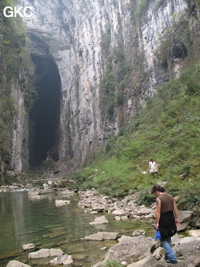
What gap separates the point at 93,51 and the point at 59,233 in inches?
1559

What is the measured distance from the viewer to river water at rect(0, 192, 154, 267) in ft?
14.4

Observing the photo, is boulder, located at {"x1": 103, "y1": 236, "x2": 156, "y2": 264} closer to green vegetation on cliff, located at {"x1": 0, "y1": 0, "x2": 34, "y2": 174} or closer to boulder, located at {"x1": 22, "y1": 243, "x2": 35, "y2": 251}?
boulder, located at {"x1": 22, "y1": 243, "x2": 35, "y2": 251}

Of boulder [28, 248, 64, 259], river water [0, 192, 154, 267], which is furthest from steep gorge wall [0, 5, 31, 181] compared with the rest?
boulder [28, 248, 64, 259]

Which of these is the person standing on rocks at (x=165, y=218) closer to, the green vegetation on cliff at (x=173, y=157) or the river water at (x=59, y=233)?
the river water at (x=59, y=233)

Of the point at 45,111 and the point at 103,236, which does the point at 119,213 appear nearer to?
the point at 103,236

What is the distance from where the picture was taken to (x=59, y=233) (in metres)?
5.83

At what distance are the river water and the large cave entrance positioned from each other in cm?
4775

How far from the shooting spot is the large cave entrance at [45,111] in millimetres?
56531

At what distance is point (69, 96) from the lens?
51.7 meters

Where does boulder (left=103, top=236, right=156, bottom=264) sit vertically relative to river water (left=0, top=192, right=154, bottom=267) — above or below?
above

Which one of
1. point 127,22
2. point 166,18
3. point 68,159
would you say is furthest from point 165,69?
point 68,159

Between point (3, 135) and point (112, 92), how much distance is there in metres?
14.5

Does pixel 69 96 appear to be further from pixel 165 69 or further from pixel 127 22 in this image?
pixel 165 69

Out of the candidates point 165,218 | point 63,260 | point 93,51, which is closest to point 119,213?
point 63,260
